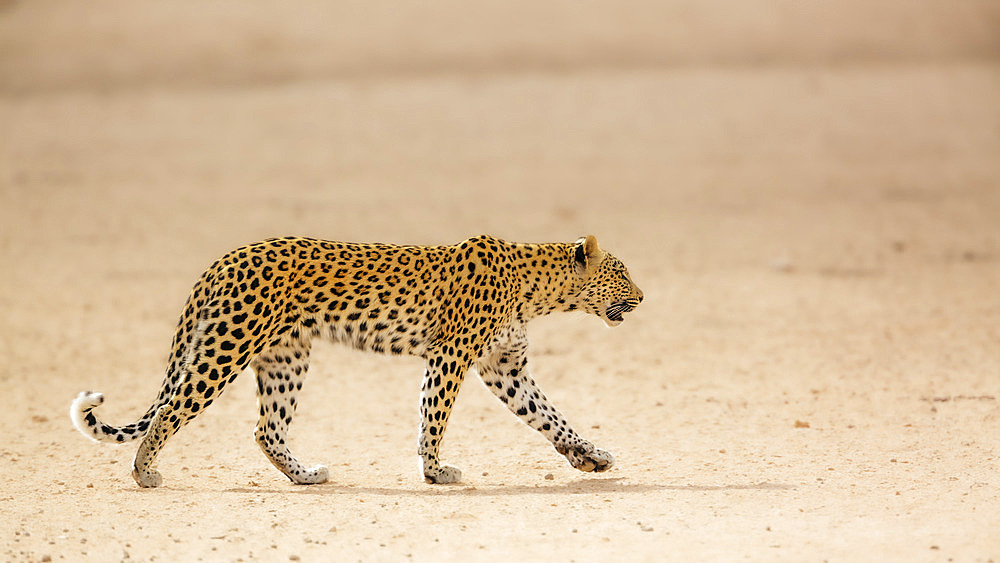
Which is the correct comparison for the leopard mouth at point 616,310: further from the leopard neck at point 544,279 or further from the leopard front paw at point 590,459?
the leopard front paw at point 590,459

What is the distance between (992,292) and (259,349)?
38.1 feet

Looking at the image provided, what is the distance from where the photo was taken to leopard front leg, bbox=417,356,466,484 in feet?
30.4

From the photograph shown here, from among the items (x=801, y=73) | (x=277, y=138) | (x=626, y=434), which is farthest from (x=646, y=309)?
(x=801, y=73)

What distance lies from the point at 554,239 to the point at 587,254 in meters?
11.8

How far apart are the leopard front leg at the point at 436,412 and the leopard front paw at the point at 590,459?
863 mm

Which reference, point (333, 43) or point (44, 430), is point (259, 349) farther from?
point (333, 43)

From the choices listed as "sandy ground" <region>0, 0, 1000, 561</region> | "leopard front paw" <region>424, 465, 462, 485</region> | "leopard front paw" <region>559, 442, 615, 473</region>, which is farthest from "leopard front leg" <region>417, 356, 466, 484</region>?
"leopard front paw" <region>559, 442, 615, 473</region>

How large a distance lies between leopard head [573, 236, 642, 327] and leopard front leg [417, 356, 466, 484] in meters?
1.27

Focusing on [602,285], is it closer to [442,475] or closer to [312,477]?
[442,475]

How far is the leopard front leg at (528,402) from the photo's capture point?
953 centimetres

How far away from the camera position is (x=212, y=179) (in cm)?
2538

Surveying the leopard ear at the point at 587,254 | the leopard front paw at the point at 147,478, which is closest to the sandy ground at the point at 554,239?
the leopard front paw at the point at 147,478

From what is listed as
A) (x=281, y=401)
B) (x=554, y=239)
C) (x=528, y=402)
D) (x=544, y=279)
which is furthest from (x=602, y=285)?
(x=554, y=239)

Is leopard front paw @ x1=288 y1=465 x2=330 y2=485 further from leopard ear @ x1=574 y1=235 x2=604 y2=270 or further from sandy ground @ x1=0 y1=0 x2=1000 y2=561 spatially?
leopard ear @ x1=574 y1=235 x2=604 y2=270
